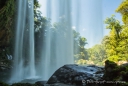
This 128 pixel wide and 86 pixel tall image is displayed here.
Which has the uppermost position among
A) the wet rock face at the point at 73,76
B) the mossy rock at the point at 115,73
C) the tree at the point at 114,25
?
the tree at the point at 114,25

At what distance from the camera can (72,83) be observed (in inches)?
242

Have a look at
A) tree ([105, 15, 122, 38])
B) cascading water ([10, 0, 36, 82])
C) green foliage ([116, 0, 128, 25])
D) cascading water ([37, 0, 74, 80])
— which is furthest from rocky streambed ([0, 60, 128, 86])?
tree ([105, 15, 122, 38])

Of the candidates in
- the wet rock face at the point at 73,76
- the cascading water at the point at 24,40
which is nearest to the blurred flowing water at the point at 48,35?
the cascading water at the point at 24,40

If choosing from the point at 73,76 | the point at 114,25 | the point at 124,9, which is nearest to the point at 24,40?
the point at 73,76

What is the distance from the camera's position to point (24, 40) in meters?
18.5

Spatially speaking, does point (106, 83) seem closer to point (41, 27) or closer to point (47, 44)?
point (47, 44)

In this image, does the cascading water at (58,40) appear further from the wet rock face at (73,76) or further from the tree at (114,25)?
the tree at (114,25)

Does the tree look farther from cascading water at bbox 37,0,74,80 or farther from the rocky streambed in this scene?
the rocky streambed

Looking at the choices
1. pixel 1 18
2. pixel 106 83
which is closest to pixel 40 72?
pixel 1 18

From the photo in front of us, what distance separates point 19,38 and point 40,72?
20.0 feet

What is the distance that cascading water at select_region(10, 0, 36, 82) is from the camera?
1658 centimetres

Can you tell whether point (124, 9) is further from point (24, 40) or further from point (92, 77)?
point (92, 77)

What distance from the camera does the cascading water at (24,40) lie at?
16578 millimetres

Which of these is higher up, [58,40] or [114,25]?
[114,25]
